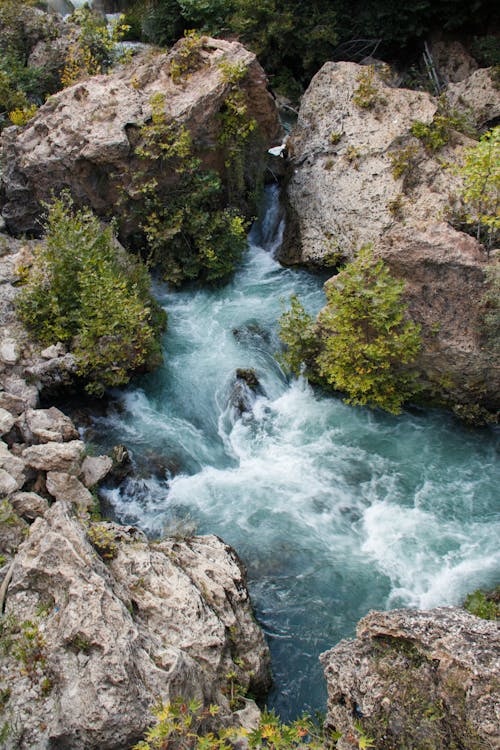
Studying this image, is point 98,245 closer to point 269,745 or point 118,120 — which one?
point 118,120

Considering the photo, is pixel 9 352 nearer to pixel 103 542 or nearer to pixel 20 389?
pixel 20 389

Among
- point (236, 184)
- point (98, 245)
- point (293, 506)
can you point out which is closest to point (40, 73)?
point (236, 184)

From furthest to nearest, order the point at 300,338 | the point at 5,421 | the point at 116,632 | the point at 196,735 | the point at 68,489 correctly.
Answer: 1. the point at 300,338
2. the point at 5,421
3. the point at 68,489
4. the point at 116,632
5. the point at 196,735

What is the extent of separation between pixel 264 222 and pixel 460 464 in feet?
27.9

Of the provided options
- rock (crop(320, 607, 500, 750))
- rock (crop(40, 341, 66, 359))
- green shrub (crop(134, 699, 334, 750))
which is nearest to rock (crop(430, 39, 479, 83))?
rock (crop(40, 341, 66, 359))

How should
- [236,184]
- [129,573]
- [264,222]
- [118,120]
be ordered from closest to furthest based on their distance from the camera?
[129,573] → [118,120] → [236,184] → [264,222]

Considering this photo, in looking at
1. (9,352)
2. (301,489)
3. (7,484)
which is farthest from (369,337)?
(9,352)

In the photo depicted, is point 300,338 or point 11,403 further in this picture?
point 300,338

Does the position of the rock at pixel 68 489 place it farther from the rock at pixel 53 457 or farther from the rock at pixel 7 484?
the rock at pixel 7 484

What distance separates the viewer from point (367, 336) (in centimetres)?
955

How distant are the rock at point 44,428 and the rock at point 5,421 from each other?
0.21m

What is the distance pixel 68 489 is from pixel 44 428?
124cm

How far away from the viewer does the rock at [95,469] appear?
8203mm

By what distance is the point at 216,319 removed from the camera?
40.8 feet
